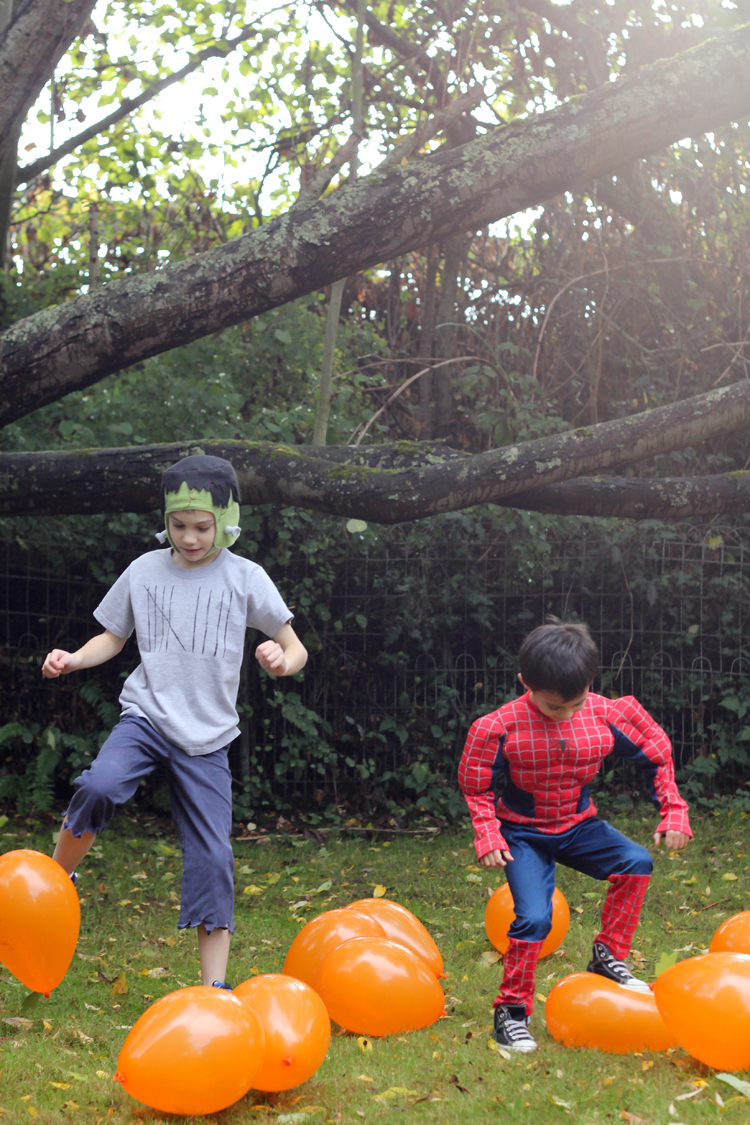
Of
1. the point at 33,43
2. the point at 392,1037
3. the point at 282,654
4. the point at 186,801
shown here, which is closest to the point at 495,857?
the point at 392,1037

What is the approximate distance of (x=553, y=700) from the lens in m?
2.96

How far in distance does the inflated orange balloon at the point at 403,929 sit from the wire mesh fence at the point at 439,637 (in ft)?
10.9

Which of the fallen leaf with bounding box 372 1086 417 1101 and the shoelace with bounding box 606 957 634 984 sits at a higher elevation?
the shoelace with bounding box 606 957 634 984

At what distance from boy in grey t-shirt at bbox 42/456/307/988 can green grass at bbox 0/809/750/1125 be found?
0.51 m

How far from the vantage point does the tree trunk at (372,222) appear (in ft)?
13.9

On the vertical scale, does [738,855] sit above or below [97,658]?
below

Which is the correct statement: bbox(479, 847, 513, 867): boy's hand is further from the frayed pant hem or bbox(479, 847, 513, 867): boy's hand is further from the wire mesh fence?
the wire mesh fence

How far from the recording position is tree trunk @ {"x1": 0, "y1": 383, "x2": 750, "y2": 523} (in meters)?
4.73

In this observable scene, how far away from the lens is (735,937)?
10.3 ft

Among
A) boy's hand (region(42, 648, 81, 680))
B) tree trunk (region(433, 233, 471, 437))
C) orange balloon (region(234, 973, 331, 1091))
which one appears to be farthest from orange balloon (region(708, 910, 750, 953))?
tree trunk (region(433, 233, 471, 437))

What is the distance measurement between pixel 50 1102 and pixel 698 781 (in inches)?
223

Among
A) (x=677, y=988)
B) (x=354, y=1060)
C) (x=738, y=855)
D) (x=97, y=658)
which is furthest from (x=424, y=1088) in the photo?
(x=738, y=855)

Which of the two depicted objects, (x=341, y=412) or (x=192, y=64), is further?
(x=192, y=64)

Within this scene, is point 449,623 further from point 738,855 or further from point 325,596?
point 738,855
